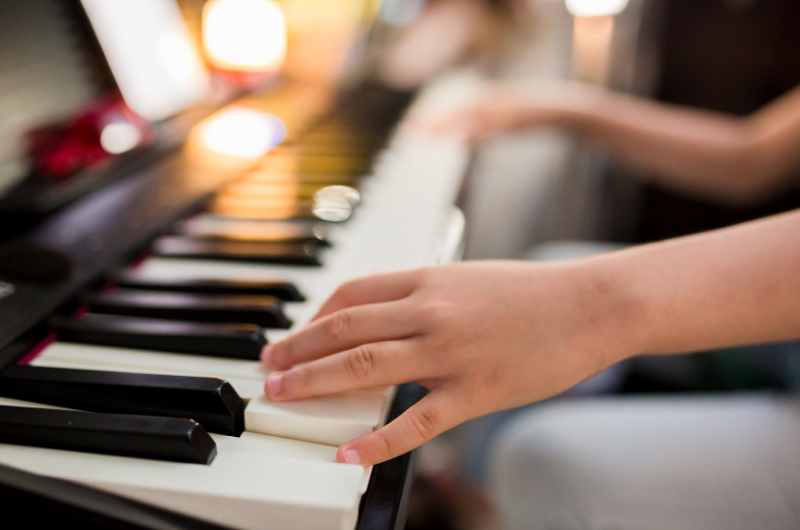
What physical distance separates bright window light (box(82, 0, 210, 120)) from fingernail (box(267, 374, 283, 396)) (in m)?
0.67

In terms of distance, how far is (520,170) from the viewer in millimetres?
2889

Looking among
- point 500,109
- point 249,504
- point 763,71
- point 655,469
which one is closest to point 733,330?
point 655,469

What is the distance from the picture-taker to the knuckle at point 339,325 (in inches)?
17.4

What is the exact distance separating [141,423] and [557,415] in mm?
560

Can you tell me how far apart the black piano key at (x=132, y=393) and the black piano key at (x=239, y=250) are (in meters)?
0.25

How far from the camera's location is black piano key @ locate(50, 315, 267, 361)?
486 mm

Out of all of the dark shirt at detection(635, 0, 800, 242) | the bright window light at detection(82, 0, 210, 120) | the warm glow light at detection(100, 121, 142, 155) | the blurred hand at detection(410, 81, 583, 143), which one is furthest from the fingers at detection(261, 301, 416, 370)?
the dark shirt at detection(635, 0, 800, 242)

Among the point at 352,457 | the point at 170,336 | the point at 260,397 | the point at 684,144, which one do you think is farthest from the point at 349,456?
the point at 684,144

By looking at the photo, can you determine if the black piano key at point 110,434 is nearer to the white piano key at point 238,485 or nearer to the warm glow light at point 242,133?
the white piano key at point 238,485

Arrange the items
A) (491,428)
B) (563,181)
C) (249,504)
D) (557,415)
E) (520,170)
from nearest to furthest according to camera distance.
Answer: (249,504)
(557,415)
(491,428)
(563,181)
(520,170)

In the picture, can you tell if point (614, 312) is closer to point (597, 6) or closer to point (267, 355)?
point (267, 355)

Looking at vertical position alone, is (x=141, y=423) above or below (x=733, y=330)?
below

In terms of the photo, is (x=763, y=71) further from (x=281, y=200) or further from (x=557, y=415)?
(x=281, y=200)

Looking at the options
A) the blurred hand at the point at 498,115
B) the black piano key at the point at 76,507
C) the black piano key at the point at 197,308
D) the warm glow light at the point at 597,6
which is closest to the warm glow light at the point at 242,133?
the blurred hand at the point at 498,115
